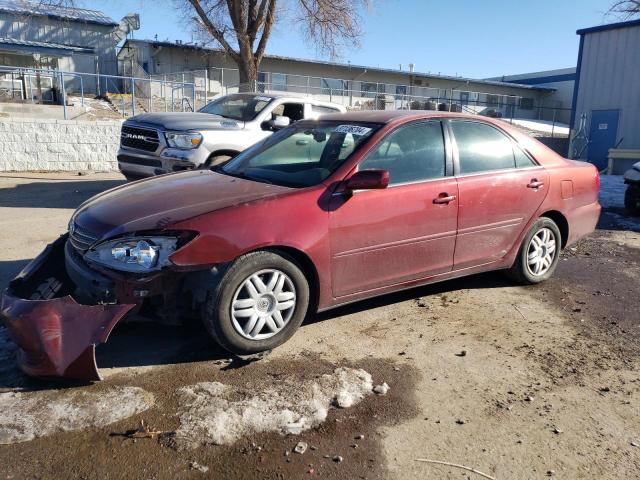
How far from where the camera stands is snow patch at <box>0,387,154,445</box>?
272cm

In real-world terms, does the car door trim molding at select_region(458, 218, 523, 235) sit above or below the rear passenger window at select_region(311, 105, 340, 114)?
below

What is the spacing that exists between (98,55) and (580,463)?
35494mm

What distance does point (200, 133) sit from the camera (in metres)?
7.88

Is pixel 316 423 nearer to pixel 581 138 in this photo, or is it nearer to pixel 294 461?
pixel 294 461

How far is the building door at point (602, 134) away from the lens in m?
20.8

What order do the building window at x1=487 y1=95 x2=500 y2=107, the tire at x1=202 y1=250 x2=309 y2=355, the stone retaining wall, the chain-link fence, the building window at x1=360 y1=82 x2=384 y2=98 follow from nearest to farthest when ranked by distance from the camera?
1. the tire at x1=202 y1=250 x2=309 y2=355
2. the stone retaining wall
3. the chain-link fence
4. the building window at x1=360 y1=82 x2=384 y2=98
5. the building window at x1=487 y1=95 x2=500 y2=107

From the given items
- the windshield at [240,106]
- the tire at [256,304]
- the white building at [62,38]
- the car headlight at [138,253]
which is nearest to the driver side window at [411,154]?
the tire at [256,304]

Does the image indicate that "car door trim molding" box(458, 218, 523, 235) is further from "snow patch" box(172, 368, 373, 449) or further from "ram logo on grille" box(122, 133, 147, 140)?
"ram logo on grille" box(122, 133, 147, 140)

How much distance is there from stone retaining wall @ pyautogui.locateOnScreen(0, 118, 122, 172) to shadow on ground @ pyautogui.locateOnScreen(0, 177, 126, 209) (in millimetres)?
1728

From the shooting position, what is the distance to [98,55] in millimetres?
32594

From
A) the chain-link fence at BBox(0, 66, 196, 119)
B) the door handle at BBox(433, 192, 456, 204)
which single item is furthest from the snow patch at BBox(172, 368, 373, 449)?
the chain-link fence at BBox(0, 66, 196, 119)

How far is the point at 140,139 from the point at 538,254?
5.95 meters

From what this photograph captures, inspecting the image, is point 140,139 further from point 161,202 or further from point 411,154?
point 411,154

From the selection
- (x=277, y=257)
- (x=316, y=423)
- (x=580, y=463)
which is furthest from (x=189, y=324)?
(x=580, y=463)
